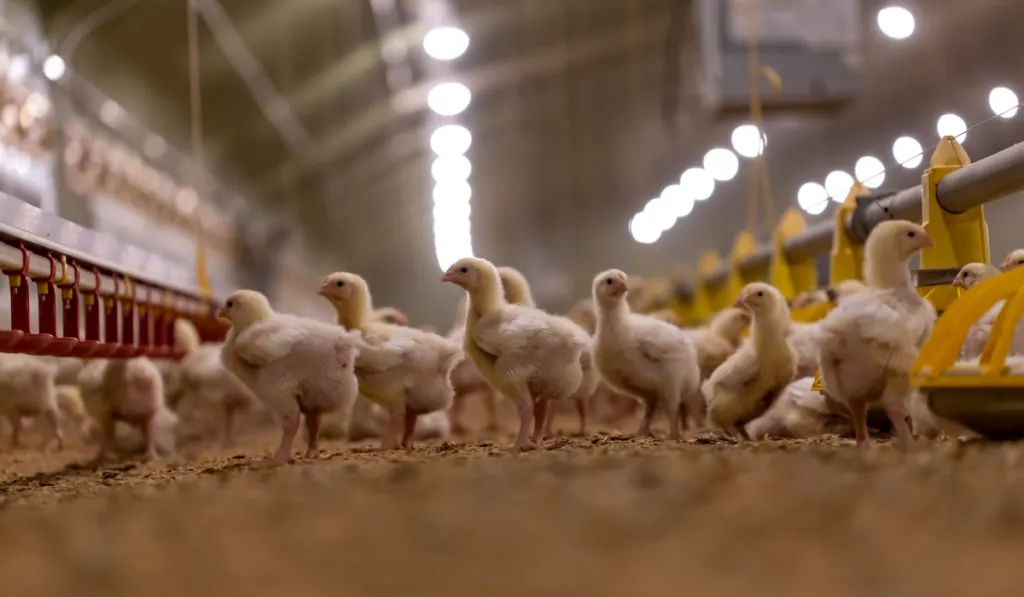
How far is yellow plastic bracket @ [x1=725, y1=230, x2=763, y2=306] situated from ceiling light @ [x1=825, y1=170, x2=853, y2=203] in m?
1.05

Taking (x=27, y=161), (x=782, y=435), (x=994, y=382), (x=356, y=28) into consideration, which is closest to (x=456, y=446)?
(x=782, y=435)

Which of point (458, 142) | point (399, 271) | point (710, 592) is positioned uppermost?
point (458, 142)

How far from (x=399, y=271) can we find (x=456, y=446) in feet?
28.0

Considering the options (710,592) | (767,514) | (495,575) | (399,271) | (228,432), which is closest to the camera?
(710,592)

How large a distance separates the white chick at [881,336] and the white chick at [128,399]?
319 cm

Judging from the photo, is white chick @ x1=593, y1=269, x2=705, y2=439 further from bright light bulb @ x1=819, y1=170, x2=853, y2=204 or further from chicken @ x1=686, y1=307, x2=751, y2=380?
bright light bulb @ x1=819, y1=170, x2=853, y2=204

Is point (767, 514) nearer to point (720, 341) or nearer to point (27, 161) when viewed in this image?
point (720, 341)

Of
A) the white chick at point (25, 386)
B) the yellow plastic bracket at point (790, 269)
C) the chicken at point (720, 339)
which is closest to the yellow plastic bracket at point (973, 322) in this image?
the chicken at point (720, 339)

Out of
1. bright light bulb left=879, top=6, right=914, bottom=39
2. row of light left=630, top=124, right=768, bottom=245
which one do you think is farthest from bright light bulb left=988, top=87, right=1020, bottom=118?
row of light left=630, top=124, right=768, bottom=245

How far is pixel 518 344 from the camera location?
352 cm

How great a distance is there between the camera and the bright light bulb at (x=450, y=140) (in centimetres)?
1239

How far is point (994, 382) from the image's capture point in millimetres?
2568

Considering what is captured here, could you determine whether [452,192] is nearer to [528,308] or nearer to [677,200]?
[677,200]

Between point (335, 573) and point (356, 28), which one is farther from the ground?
point (356, 28)
